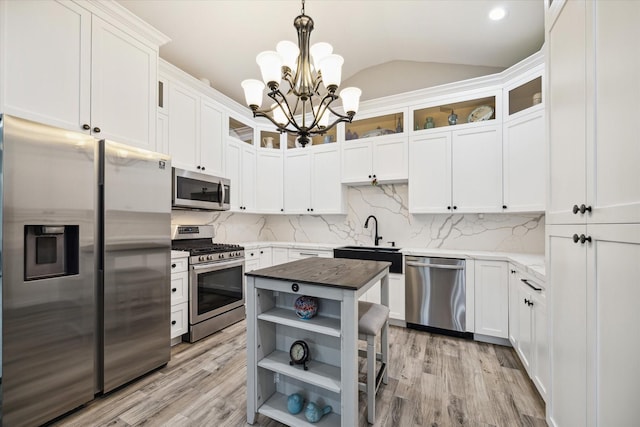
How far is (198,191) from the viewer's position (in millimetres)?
3074

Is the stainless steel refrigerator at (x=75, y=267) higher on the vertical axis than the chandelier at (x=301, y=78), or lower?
lower

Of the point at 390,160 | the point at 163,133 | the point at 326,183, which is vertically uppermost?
the point at 163,133

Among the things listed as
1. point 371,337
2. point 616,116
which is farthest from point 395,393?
point 616,116

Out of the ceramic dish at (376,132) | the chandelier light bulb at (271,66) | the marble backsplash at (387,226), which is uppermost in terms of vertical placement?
the ceramic dish at (376,132)

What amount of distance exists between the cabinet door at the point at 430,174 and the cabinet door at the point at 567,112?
5.68 ft

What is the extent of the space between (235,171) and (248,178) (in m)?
0.26

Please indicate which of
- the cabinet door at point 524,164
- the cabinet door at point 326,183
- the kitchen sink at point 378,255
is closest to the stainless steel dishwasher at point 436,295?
the kitchen sink at point 378,255

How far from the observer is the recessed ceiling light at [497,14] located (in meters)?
2.46

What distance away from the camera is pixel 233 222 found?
4094 mm

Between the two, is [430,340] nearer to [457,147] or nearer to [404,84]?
[457,147]

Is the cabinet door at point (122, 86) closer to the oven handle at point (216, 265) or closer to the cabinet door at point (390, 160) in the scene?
the oven handle at point (216, 265)

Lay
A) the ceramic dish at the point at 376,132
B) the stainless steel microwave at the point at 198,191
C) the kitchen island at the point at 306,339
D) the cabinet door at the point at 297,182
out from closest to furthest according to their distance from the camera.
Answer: the kitchen island at the point at 306,339, the stainless steel microwave at the point at 198,191, the ceramic dish at the point at 376,132, the cabinet door at the point at 297,182

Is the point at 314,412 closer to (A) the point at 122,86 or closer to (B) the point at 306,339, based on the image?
(B) the point at 306,339

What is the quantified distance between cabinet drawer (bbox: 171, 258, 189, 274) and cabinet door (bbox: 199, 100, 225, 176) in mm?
1122
